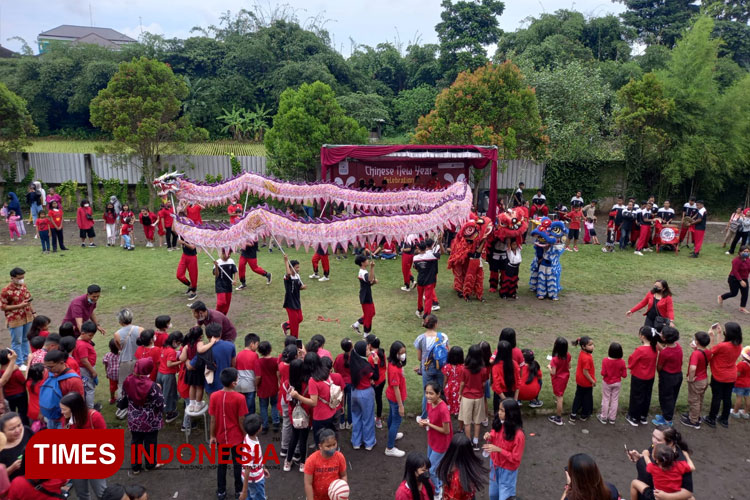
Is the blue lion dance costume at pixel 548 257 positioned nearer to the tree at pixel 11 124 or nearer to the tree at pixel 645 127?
the tree at pixel 645 127

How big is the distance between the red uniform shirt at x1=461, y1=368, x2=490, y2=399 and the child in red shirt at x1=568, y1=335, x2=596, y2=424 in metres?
1.44

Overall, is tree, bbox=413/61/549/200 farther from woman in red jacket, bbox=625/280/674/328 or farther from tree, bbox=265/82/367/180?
woman in red jacket, bbox=625/280/674/328

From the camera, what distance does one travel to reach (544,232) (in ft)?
33.7

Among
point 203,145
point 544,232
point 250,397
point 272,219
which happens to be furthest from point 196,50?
point 250,397

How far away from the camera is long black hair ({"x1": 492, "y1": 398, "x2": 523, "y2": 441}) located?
4223 mm

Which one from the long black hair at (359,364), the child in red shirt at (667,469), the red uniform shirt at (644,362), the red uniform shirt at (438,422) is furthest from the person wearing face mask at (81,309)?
the red uniform shirt at (644,362)

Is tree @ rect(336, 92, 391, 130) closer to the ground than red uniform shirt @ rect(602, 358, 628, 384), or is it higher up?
higher up

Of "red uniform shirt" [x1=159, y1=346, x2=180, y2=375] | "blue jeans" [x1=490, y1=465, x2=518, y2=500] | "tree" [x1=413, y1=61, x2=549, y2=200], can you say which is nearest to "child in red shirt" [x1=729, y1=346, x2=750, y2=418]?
"blue jeans" [x1=490, y1=465, x2=518, y2=500]

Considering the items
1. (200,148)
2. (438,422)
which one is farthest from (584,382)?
(200,148)

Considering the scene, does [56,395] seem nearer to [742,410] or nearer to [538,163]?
[742,410]

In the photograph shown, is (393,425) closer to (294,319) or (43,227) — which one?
(294,319)

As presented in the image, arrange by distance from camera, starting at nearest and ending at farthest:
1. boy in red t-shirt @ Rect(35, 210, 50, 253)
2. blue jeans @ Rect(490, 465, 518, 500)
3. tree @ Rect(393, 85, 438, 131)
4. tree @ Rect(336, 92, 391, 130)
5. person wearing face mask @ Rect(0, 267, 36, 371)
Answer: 1. blue jeans @ Rect(490, 465, 518, 500)
2. person wearing face mask @ Rect(0, 267, 36, 371)
3. boy in red t-shirt @ Rect(35, 210, 50, 253)
4. tree @ Rect(336, 92, 391, 130)
5. tree @ Rect(393, 85, 438, 131)

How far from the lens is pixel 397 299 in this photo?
10852 millimetres

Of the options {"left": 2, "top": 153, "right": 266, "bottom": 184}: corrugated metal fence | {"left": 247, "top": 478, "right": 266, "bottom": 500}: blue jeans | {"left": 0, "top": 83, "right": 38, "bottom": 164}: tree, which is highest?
{"left": 0, "top": 83, "right": 38, "bottom": 164}: tree
